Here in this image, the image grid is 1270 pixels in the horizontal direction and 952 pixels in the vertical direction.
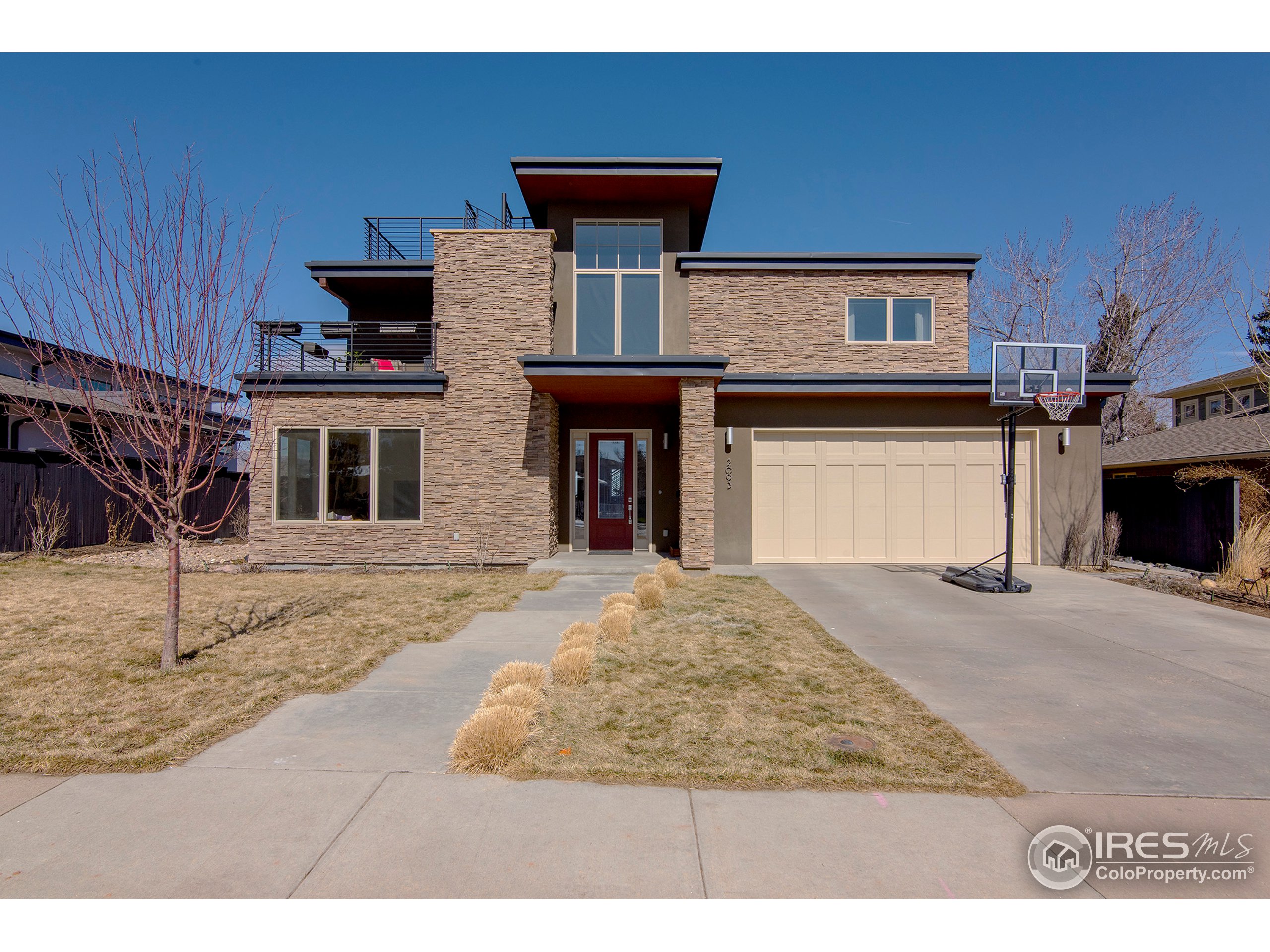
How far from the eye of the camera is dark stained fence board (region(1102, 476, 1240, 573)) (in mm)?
13102

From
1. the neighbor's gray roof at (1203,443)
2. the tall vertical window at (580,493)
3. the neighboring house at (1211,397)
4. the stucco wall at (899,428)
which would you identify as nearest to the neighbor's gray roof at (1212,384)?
the neighboring house at (1211,397)

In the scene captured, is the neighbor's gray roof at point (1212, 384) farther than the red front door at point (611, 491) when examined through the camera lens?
Yes

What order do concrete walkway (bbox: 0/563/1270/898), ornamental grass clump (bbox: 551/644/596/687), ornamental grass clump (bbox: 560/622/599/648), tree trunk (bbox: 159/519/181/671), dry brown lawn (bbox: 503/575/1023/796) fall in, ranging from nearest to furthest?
concrete walkway (bbox: 0/563/1270/898), dry brown lawn (bbox: 503/575/1023/796), ornamental grass clump (bbox: 551/644/596/687), tree trunk (bbox: 159/519/181/671), ornamental grass clump (bbox: 560/622/599/648)

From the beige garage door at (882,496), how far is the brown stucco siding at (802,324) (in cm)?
170

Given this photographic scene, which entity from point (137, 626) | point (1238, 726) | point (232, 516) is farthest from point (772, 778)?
point (232, 516)

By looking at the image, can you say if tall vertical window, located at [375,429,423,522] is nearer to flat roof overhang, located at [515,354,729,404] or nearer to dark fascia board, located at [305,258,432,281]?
flat roof overhang, located at [515,354,729,404]

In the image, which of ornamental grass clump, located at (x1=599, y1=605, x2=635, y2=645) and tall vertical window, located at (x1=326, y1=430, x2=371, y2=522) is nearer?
ornamental grass clump, located at (x1=599, y1=605, x2=635, y2=645)

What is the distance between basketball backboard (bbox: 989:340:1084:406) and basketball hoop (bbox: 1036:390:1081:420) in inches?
1.7

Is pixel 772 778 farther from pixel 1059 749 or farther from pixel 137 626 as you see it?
pixel 137 626

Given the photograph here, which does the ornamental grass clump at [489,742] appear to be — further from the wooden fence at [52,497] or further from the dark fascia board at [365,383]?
the wooden fence at [52,497]

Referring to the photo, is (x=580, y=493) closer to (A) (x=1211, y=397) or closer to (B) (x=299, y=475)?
(B) (x=299, y=475)

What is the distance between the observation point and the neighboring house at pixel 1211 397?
85.0 feet

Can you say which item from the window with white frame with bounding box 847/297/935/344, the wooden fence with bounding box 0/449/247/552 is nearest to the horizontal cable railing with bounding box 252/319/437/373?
the wooden fence with bounding box 0/449/247/552

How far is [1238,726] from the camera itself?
472cm
